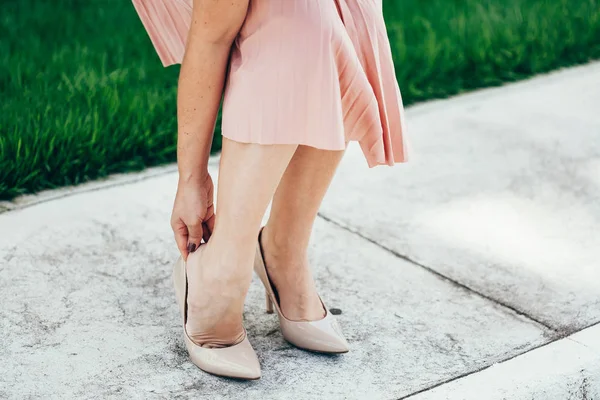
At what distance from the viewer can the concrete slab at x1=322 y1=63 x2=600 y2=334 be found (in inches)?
100.0

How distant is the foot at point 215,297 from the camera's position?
6.46 feet

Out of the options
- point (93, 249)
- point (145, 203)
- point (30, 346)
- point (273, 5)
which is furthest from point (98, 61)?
point (273, 5)

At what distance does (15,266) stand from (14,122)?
87cm

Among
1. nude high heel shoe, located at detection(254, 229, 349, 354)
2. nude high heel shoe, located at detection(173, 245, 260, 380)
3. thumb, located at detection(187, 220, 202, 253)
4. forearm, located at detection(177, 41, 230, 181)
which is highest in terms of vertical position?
forearm, located at detection(177, 41, 230, 181)

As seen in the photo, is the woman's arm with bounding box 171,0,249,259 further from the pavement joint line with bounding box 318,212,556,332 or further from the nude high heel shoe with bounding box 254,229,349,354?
the pavement joint line with bounding box 318,212,556,332

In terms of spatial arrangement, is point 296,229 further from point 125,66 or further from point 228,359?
point 125,66

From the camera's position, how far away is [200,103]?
1.90 metres

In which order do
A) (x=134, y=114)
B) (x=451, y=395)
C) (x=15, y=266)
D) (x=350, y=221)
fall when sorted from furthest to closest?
(x=134, y=114) → (x=350, y=221) → (x=15, y=266) → (x=451, y=395)

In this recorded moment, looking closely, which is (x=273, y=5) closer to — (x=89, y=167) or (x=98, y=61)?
(x=89, y=167)

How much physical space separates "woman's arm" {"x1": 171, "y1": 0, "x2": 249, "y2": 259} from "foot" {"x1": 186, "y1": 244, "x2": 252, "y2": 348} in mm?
71

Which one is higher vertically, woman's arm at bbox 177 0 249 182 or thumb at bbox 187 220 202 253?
woman's arm at bbox 177 0 249 182

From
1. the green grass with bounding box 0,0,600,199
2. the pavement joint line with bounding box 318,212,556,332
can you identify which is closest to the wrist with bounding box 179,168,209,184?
the pavement joint line with bounding box 318,212,556,332

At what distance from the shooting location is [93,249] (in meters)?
2.64

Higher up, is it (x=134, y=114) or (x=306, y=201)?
(x=306, y=201)
